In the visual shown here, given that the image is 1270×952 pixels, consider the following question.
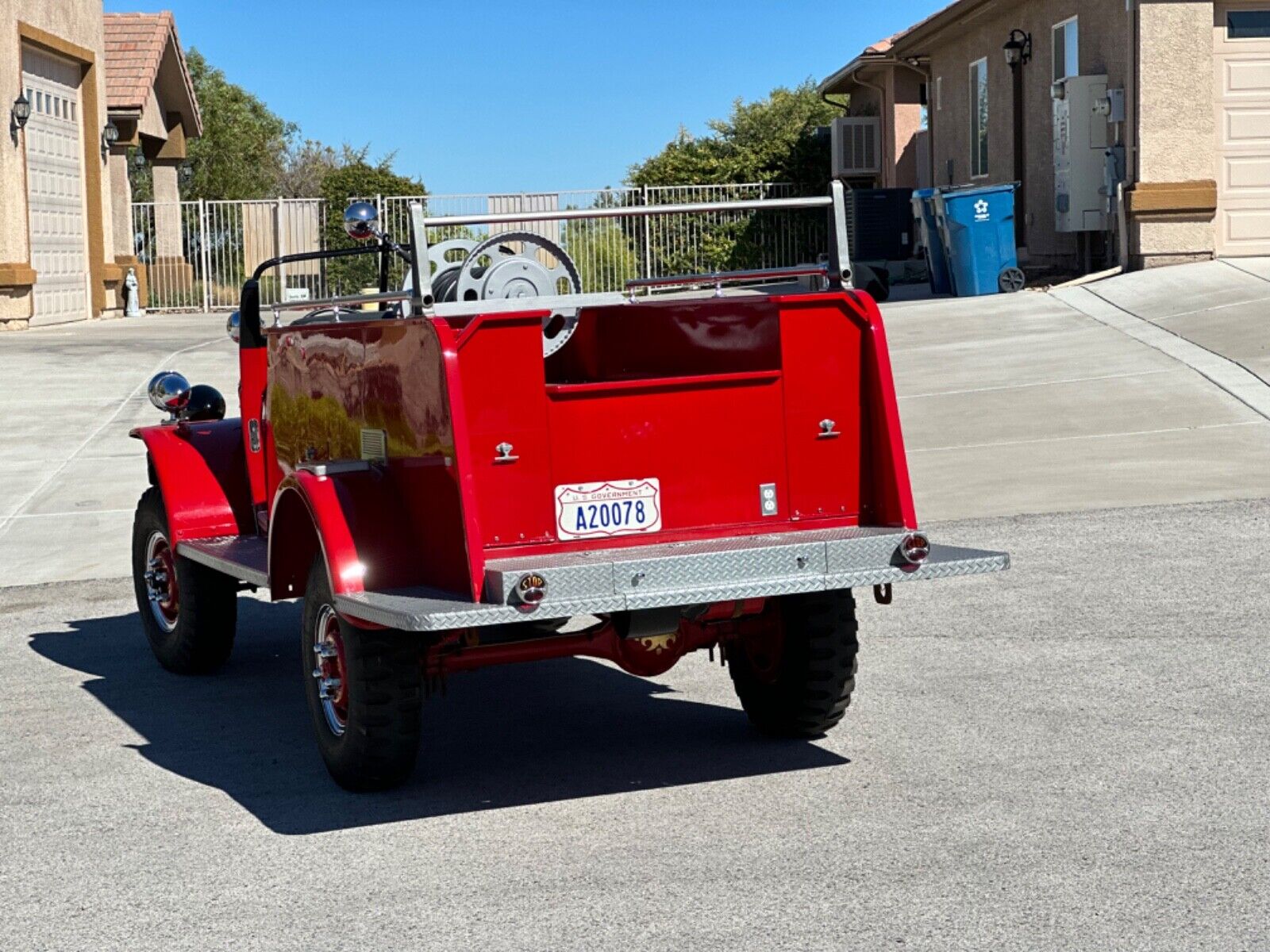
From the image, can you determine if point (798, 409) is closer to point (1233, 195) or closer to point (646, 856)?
point (646, 856)

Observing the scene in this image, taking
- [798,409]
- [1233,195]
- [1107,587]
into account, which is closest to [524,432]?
[798,409]

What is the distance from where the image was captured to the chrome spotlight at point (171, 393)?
7.99m

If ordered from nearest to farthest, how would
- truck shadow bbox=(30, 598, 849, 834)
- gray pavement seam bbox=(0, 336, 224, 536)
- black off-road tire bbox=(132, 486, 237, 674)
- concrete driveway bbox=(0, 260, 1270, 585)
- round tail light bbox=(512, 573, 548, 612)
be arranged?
round tail light bbox=(512, 573, 548, 612) → truck shadow bbox=(30, 598, 849, 834) → black off-road tire bbox=(132, 486, 237, 674) → concrete driveway bbox=(0, 260, 1270, 585) → gray pavement seam bbox=(0, 336, 224, 536)

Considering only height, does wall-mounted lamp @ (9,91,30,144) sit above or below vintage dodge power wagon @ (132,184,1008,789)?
above

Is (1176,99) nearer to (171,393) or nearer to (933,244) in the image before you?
(933,244)

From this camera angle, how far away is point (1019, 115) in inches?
950

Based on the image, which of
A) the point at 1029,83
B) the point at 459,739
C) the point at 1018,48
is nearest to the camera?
the point at 459,739

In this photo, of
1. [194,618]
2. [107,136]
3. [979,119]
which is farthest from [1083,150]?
[194,618]

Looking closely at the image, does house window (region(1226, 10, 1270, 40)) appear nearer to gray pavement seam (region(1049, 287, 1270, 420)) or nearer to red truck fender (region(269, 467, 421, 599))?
gray pavement seam (region(1049, 287, 1270, 420))

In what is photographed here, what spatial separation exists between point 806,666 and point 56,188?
21.4 metres

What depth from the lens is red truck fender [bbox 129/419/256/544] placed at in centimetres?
740

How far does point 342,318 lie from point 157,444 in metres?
1.62

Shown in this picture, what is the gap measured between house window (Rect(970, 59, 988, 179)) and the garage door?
12.9 meters

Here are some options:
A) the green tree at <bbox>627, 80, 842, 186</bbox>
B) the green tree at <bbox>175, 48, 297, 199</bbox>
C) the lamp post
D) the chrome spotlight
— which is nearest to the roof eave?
the green tree at <bbox>627, 80, 842, 186</bbox>
